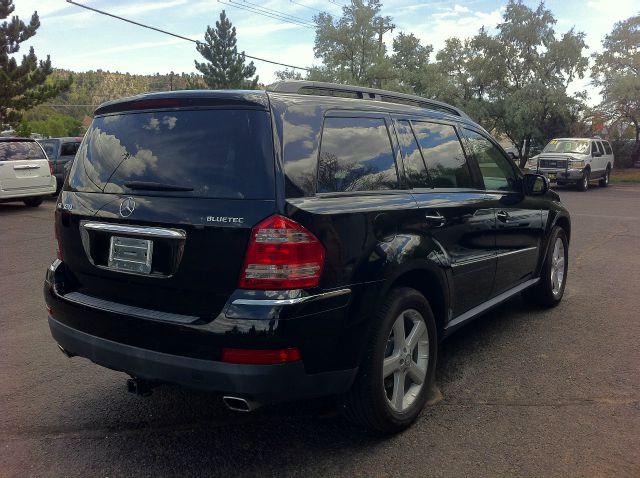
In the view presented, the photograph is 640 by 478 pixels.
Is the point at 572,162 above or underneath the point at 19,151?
above

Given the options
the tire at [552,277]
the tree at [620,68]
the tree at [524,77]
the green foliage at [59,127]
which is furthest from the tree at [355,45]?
the green foliage at [59,127]

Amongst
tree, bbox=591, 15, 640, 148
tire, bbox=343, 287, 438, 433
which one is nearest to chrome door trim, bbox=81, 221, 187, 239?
tire, bbox=343, 287, 438, 433

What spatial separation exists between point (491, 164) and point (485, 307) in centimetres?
121

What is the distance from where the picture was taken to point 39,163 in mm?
14023

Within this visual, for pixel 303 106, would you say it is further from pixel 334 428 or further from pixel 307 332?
pixel 334 428

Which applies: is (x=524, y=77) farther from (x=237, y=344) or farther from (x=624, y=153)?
(x=237, y=344)

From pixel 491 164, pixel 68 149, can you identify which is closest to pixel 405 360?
pixel 491 164

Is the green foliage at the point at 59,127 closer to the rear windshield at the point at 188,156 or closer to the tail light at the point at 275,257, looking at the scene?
the rear windshield at the point at 188,156

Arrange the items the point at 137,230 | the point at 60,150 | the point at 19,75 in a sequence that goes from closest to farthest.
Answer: the point at 137,230 → the point at 60,150 → the point at 19,75

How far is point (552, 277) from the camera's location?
5664 millimetres

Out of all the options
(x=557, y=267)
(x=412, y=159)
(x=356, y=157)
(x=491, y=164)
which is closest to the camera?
(x=356, y=157)

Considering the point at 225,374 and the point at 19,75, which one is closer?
the point at 225,374

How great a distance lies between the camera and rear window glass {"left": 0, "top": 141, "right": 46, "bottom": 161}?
13.5 m

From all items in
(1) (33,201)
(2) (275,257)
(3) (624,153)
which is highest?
(3) (624,153)
